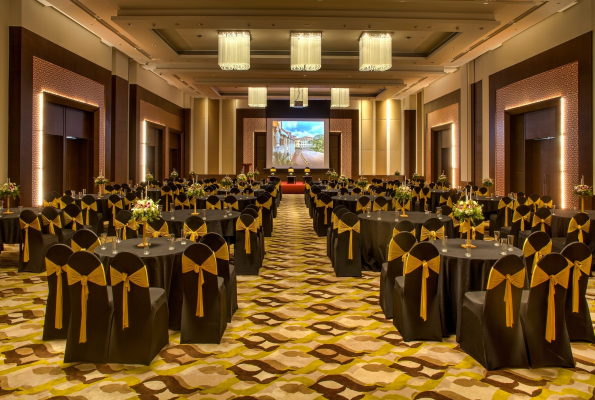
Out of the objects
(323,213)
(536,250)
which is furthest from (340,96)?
(536,250)

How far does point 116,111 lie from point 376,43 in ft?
28.1

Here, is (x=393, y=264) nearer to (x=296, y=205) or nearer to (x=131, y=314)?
(x=131, y=314)

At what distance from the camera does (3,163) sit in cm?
909

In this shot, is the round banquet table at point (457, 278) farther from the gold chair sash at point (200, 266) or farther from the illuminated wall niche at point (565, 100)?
the illuminated wall niche at point (565, 100)

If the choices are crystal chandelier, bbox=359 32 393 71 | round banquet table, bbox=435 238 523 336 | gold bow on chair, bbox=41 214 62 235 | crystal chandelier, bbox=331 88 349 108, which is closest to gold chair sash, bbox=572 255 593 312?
round banquet table, bbox=435 238 523 336

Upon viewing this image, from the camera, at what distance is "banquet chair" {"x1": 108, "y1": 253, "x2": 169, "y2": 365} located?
3148 mm

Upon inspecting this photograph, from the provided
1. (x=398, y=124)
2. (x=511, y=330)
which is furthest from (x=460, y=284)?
(x=398, y=124)

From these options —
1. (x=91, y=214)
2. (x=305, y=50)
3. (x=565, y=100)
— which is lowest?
(x=91, y=214)

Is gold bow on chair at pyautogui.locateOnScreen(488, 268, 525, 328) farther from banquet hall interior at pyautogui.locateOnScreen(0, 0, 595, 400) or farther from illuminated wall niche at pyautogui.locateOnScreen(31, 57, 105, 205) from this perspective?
illuminated wall niche at pyautogui.locateOnScreen(31, 57, 105, 205)

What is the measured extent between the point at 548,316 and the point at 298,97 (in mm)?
15463

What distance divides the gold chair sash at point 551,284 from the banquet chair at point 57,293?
3.49 meters

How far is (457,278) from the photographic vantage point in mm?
3801

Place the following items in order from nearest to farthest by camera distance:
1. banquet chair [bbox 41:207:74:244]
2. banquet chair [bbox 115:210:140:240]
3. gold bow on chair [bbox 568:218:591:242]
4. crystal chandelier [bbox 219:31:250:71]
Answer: gold bow on chair [bbox 568:218:591:242] < banquet chair [bbox 115:210:140:240] < banquet chair [bbox 41:207:74:244] < crystal chandelier [bbox 219:31:250:71]

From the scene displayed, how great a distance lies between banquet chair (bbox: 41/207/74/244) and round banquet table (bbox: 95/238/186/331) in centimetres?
274
